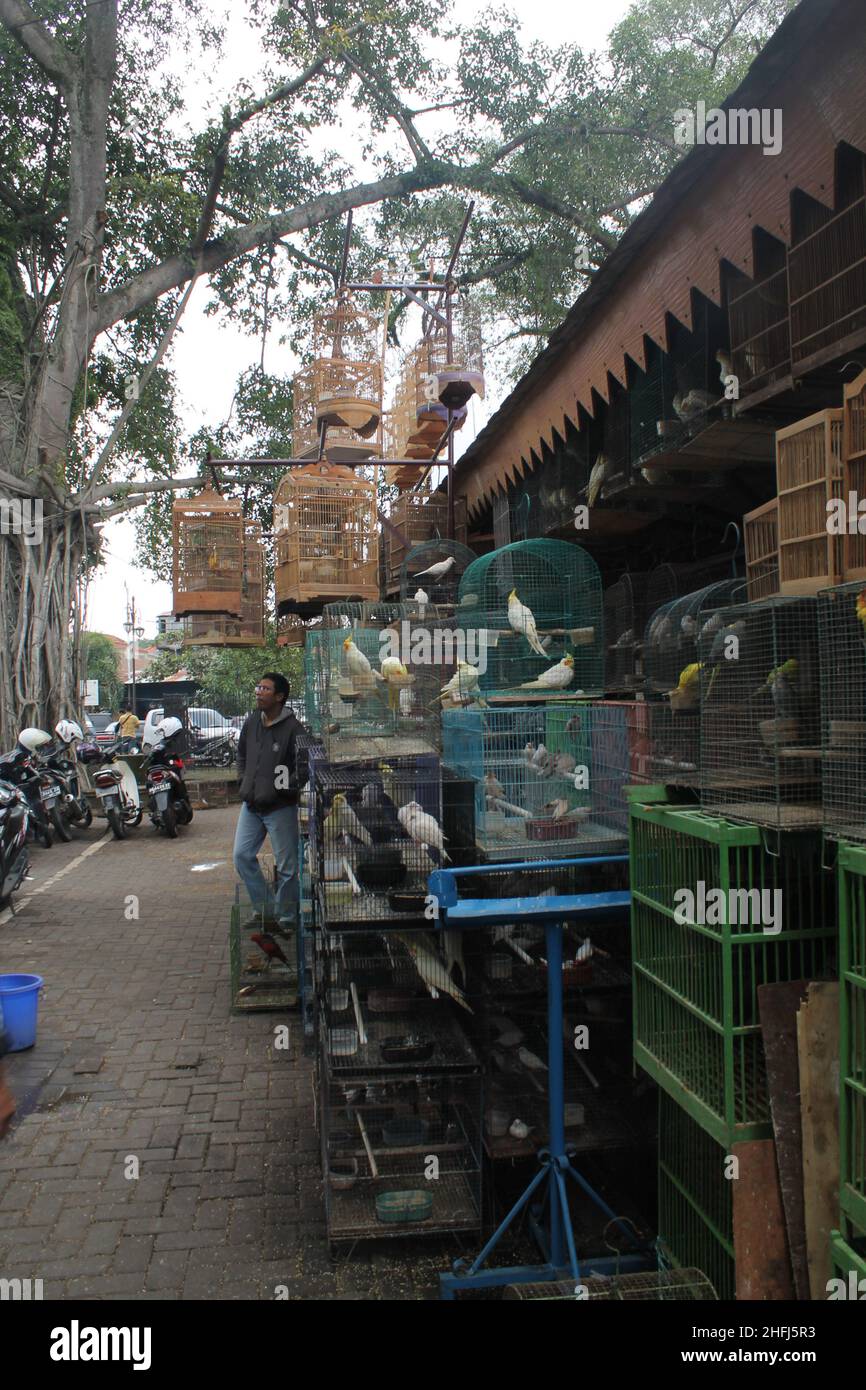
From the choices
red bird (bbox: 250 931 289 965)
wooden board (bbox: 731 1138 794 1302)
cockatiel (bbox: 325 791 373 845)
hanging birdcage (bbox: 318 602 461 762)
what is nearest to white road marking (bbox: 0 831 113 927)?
red bird (bbox: 250 931 289 965)

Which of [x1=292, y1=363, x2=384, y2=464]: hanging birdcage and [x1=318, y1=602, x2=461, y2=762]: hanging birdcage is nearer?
[x1=318, y1=602, x2=461, y2=762]: hanging birdcage

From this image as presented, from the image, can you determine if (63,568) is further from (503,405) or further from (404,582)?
(503,405)

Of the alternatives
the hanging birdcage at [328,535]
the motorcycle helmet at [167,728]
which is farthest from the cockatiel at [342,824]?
the motorcycle helmet at [167,728]

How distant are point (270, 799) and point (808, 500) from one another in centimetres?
418

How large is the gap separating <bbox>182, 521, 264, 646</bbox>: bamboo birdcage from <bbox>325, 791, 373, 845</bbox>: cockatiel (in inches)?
308

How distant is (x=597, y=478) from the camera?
6086 mm

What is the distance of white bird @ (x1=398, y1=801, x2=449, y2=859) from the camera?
3.99 metres

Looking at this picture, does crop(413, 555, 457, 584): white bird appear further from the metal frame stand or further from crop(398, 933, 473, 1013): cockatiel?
the metal frame stand

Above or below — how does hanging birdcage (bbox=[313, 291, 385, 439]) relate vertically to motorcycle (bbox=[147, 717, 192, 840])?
above

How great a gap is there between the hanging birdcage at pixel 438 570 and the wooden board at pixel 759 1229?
5.53 meters

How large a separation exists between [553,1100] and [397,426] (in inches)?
333

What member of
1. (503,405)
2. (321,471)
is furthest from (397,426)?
(503,405)

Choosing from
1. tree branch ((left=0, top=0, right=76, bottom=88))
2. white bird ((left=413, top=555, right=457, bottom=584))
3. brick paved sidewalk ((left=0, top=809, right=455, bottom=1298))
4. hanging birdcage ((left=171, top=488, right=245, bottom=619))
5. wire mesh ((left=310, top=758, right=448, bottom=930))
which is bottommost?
brick paved sidewalk ((left=0, top=809, right=455, bottom=1298))

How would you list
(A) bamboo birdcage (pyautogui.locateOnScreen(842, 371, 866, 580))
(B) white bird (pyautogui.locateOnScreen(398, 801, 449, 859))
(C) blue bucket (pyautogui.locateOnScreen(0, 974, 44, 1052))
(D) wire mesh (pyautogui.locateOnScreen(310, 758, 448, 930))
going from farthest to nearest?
1. (C) blue bucket (pyautogui.locateOnScreen(0, 974, 44, 1052))
2. (B) white bird (pyautogui.locateOnScreen(398, 801, 449, 859))
3. (D) wire mesh (pyautogui.locateOnScreen(310, 758, 448, 930))
4. (A) bamboo birdcage (pyautogui.locateOnScreen(842, 371, 866, 580))
